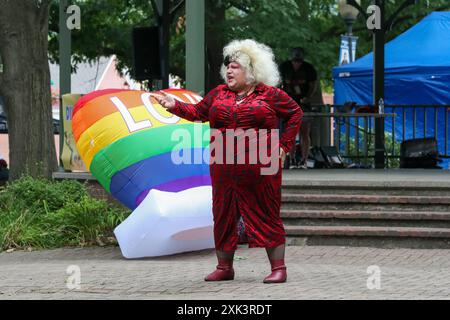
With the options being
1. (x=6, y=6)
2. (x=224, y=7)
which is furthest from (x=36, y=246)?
(x=224, y=7)

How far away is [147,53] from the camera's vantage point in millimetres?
17781

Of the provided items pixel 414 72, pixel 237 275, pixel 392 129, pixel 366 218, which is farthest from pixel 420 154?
pixel 237 275

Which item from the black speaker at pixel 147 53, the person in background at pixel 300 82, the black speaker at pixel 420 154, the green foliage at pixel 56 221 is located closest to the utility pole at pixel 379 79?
the black speaker at pixel 420 154

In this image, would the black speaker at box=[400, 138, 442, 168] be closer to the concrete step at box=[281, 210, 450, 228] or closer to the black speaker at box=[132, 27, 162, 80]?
the black speaker at box=[132, 27, 162, 80]

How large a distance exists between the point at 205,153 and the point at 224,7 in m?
13.2

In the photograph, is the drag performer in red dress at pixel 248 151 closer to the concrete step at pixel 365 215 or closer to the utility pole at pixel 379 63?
the concrete step at pixel 365 215

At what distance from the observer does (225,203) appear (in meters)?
8.89

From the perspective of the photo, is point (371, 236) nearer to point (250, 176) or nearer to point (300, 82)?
point (250, 176)

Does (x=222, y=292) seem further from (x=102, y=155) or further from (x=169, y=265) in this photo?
(x=102, y=155)

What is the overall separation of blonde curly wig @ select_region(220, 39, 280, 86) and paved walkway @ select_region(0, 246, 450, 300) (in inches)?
62.6

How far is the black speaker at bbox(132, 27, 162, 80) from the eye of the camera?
1767 centimetres

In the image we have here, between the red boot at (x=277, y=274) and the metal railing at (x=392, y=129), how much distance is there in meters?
10.7

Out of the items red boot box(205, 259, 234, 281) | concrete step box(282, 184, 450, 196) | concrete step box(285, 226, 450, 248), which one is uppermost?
concrete step box(282, 184, 450, 196)

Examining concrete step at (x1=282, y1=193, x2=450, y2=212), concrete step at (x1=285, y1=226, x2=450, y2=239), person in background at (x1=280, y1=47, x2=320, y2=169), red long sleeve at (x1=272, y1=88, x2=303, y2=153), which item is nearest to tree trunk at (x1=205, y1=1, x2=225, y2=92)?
person in background at (x1=280, y1=47, x2=320, y2=169)
